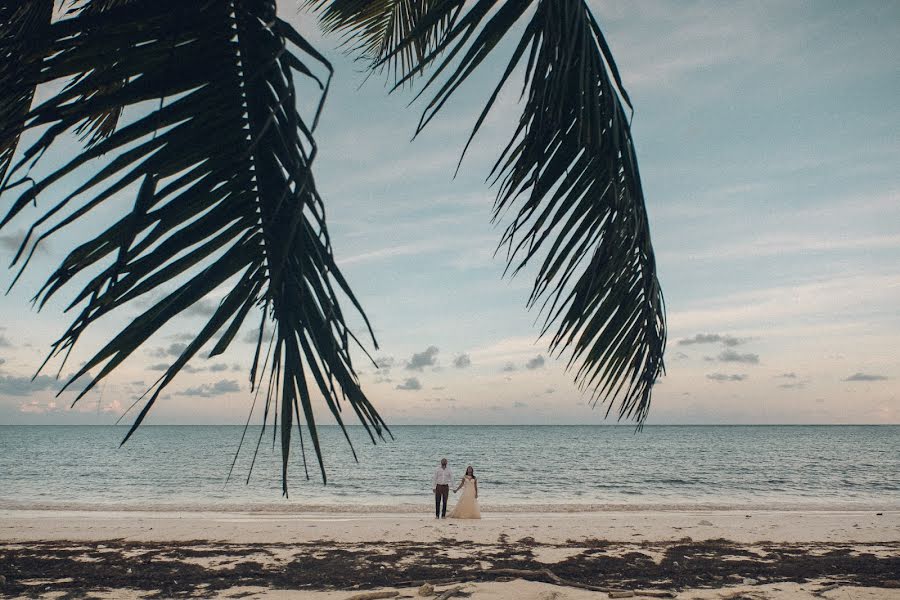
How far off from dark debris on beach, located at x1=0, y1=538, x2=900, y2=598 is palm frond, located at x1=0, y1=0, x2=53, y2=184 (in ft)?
25.7

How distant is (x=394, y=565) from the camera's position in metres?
9.53

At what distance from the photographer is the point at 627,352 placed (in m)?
1.92

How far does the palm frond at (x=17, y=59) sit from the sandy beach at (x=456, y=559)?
726 centimetres

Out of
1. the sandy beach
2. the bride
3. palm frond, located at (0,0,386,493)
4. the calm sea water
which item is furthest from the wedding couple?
palm frond, located at (0,0,386,493)

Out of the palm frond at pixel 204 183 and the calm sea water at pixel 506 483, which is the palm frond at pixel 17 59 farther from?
the calm sea water at pixel 506 483

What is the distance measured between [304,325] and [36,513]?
77.1 ft

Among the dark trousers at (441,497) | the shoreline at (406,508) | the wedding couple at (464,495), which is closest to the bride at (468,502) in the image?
the wedding couple at (464,495)

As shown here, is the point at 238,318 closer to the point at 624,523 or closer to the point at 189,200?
the point at 189,200

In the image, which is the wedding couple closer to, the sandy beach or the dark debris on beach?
the sandy beach

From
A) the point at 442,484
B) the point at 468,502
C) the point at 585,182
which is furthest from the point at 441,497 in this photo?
the point at 585,182

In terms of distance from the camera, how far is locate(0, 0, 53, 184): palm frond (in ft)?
2.99

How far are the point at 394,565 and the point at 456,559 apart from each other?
1053mm

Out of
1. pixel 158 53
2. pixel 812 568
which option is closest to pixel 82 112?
pixel 158 53

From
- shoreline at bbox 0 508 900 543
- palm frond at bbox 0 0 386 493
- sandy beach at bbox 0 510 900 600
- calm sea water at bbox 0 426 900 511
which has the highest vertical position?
palm frond at bbox 0 0 386 493
